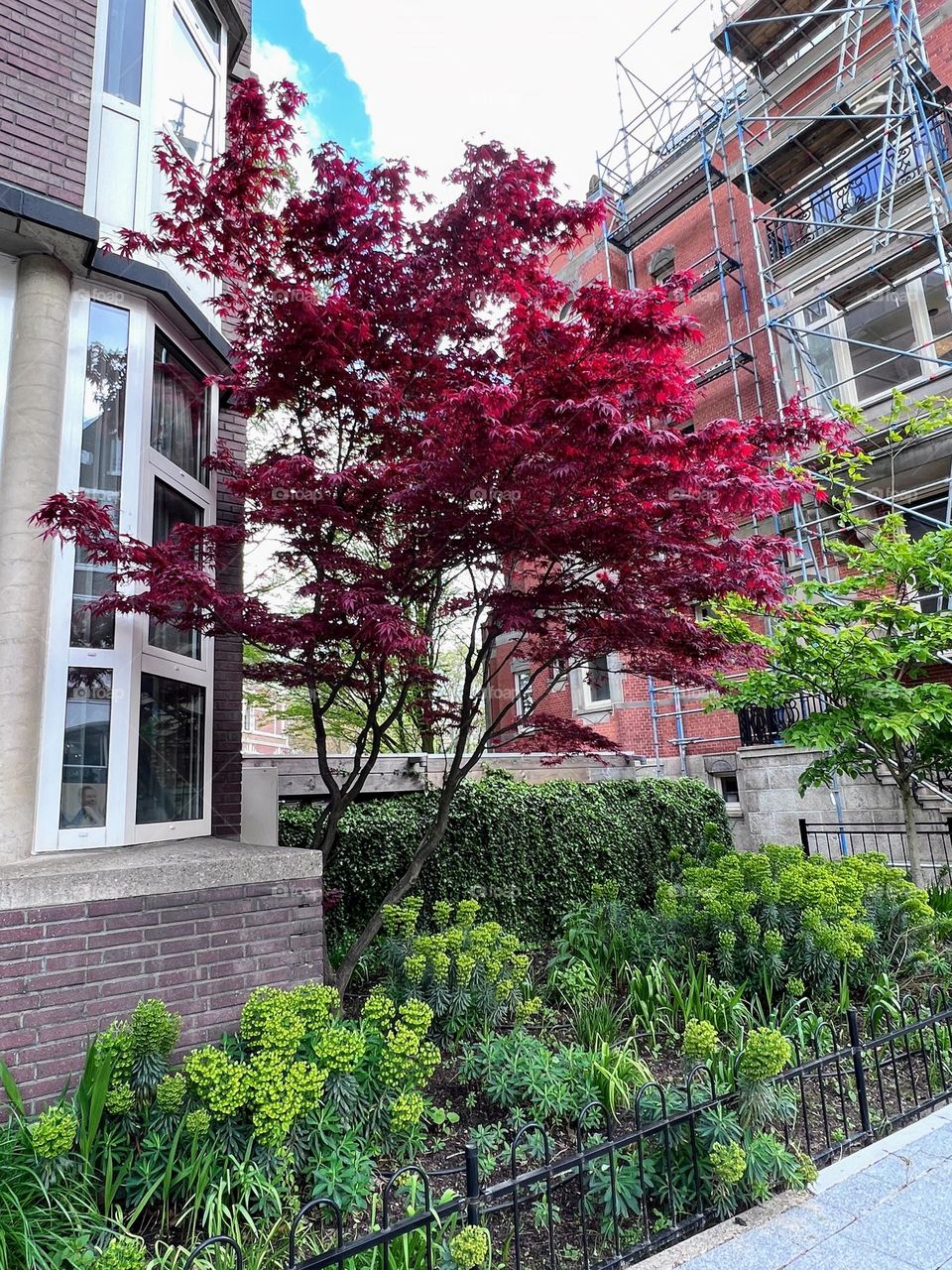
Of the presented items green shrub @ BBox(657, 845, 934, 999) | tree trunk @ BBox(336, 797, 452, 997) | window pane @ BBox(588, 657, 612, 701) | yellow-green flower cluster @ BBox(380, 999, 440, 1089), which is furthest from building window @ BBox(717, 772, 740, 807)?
yellow-green flower cluster @ BBox(380, 999, 440, 1089)

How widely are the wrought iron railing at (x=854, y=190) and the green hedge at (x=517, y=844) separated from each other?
922 cm

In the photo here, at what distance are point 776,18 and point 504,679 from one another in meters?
13.3

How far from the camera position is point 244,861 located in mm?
3930

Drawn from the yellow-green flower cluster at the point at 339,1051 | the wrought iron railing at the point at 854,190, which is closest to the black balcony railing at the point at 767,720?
the wrought iron railing at the point at 854,190

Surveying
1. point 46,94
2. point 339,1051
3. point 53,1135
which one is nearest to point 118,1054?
point 53,1135

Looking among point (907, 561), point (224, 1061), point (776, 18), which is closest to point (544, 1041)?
point (224, 1061)

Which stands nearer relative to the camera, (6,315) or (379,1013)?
(379,1013)

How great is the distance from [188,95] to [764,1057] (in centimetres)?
756

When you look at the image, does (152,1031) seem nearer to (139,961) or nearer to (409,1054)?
(139,961)

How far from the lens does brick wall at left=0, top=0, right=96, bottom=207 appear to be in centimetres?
458

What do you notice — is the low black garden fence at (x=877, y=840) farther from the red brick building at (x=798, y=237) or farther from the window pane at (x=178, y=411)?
the window pane at (x=178, y=411)

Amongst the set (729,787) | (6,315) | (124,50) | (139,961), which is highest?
(124,50)

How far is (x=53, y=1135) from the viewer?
2.71 metres

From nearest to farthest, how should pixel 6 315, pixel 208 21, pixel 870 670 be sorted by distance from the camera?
pixel 6 315, pixel 870 670, pixel 208 21
